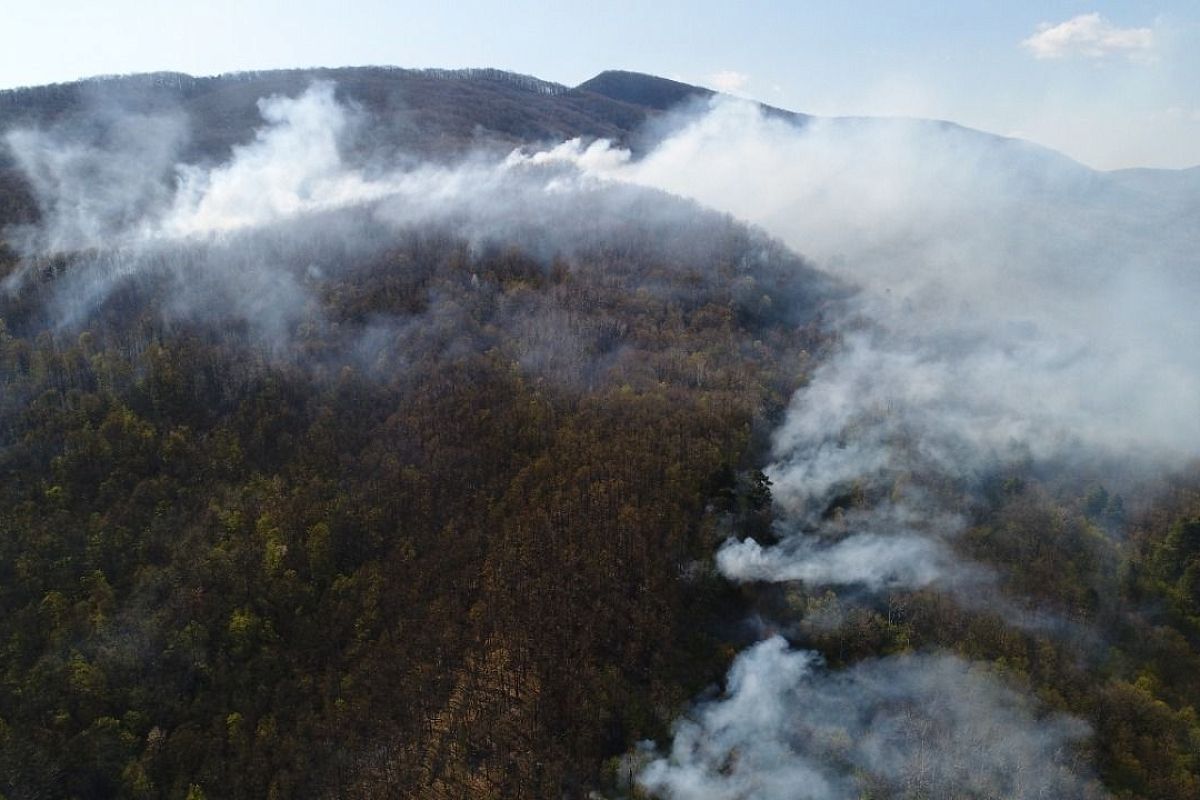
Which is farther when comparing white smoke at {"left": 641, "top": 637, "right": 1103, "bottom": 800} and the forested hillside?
the forested hillside

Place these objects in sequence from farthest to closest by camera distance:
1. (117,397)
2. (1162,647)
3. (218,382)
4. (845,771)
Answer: (218,382) → (117,397) → (1162,647) → (845,771)

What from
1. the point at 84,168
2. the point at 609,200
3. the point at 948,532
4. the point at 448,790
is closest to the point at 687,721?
the point at 448,790

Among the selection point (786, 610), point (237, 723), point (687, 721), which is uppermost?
point (786, 610)

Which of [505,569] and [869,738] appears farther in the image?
[505,569]

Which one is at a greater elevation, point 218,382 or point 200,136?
point 200,136

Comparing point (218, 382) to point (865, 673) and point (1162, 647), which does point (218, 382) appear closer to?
point (865, 673)

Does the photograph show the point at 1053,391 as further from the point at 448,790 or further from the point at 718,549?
the point at 448,790

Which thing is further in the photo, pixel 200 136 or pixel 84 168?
pixel 200 136

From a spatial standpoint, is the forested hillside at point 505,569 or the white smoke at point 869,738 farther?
the forested hillside at point 505,569

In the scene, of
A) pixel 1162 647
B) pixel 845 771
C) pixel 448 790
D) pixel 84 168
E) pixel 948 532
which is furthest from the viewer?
pixel 84 168

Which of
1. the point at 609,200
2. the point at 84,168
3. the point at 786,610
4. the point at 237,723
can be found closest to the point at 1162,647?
the point at 786,610
